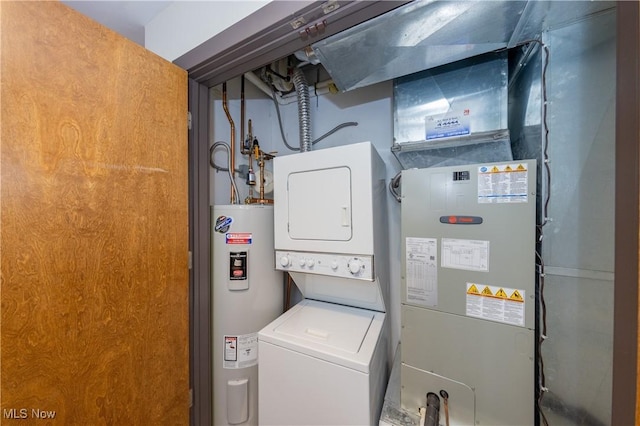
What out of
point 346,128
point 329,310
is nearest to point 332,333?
point 329,310

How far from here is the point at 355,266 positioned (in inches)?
47.8

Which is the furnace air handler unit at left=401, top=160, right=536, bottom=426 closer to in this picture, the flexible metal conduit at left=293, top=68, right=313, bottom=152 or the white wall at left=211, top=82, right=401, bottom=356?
the white wall at left=211, top=82, right=401, bottom=356

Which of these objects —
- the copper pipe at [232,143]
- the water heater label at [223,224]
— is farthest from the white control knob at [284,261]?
the copper pipe at [232,143]

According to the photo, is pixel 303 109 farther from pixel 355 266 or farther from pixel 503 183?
pixel 503 183

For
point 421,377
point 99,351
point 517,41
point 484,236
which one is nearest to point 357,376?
point 421,377

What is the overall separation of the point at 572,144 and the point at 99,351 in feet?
6.38

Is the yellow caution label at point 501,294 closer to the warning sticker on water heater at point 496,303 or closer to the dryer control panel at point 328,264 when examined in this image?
the warning sticker on water heater at point 496,303

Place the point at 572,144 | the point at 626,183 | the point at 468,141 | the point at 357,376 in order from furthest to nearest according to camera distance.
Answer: the point at 468,141
the point at 357,376
the point at 572,144
the point at 626,183

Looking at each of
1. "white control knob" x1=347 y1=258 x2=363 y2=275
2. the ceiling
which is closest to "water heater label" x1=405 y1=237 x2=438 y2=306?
"white control knob" x1=347 y1=258 x2=363 y2=275

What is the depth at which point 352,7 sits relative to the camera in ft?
2.81

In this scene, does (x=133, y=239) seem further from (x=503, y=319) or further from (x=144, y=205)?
(x=503, y=319)

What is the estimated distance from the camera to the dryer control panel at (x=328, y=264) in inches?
47.5

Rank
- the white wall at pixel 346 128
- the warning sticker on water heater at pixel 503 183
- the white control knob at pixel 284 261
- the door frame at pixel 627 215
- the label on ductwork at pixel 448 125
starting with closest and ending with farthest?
the door frame at pixel 627 215, the warning sticker on water heater at pixel 503 183, the label on ductwork at pixel 448 125, the white control knob at pixel 284 261, the white wall at pixel 346 128

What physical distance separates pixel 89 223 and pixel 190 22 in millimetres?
1104
